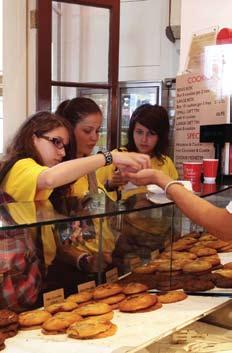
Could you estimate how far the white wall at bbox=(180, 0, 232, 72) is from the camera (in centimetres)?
273

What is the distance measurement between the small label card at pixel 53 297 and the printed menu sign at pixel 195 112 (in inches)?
63.4

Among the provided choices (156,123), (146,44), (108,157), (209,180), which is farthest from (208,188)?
(146,44)

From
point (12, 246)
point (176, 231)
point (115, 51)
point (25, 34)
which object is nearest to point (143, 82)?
point (115, 51)

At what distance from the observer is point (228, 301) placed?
1.38 m

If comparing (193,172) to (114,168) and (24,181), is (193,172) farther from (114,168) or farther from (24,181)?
(24,181)

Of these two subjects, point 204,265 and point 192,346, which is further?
point 204,265

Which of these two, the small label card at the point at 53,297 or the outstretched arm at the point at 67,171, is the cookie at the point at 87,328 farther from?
the outstretched arm at the point at 67,171

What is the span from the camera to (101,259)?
151cm

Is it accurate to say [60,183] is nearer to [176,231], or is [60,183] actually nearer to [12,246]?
[12,246]

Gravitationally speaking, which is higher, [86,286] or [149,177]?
[149,177]

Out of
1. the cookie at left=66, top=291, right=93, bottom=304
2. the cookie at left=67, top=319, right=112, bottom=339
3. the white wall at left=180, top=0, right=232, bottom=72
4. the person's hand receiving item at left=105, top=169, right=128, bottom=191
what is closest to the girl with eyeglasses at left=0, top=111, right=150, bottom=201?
the person's hand receiving item at left=105, top=169, right=128, bottom=191

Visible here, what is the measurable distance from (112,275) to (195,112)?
1.56m

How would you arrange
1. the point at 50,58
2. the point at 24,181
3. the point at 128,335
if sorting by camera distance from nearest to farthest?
the point at 128,335 < the point at 24,181 < the point at 50,58

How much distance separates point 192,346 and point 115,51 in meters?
2.79
